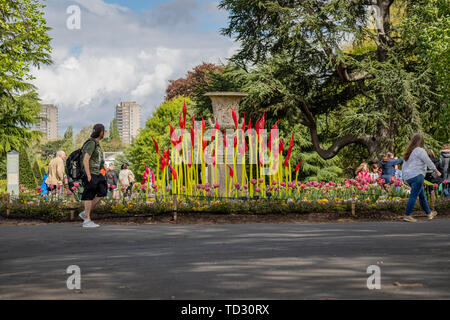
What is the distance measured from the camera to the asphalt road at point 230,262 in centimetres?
507

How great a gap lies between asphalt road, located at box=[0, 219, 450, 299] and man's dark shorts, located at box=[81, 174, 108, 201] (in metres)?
0.74

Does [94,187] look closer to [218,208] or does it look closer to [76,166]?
[76,166]

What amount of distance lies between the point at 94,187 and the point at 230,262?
5.19 metres

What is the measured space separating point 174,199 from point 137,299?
7.81 m

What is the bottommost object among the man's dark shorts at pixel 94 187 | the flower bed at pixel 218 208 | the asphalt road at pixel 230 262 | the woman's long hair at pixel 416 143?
the asphalt road at pixel 230 262

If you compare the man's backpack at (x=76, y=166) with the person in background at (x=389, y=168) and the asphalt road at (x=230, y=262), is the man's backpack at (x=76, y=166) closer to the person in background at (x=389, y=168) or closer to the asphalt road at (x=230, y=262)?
the asphalt road at (x=230, y=262)

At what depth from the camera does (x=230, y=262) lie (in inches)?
261

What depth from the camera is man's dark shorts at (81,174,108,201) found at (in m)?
11.1

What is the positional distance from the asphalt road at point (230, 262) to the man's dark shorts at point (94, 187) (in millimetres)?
736

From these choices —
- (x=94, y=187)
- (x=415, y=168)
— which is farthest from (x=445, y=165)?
(x=94, y=187)

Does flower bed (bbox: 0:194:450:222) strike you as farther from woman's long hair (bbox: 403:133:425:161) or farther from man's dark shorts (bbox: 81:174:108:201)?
woman's long hair (bbox: 403:133:425:161)

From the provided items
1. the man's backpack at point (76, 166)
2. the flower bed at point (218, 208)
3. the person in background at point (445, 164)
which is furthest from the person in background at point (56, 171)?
the person in background at point (445, 164)

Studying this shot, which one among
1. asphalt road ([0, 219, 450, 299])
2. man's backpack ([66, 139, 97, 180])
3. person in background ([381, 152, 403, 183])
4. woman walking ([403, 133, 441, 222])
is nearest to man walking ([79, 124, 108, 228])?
man's backpack ([66, 139, 97, 180])

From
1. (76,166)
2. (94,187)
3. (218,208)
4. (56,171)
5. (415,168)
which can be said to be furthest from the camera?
(56,171)
